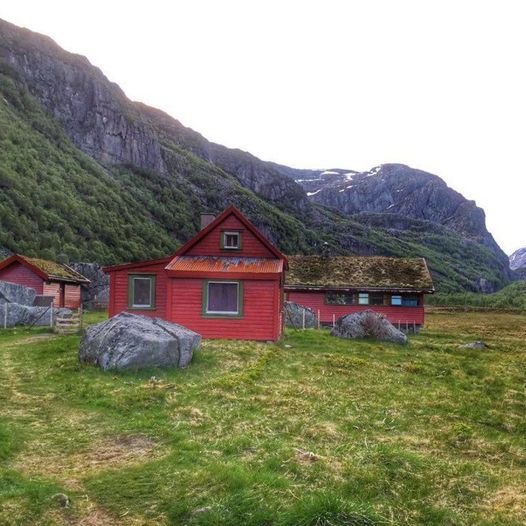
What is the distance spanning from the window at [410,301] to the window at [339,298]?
4.14 m

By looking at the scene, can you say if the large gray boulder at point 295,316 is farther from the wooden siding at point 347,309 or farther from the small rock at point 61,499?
the small rock at point 61,499

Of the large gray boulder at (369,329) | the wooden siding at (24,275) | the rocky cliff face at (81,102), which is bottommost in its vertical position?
the large gray boulder at (369,329)

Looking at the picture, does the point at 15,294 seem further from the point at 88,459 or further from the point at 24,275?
the point at 88,459

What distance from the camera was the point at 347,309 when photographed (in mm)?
44312

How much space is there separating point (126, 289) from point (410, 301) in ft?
81.3

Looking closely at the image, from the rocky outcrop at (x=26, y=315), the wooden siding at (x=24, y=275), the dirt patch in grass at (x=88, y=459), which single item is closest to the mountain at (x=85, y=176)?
the wooden siding at (x=24, y=275)

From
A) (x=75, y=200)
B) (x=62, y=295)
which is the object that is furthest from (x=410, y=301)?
(x=75, y=200)

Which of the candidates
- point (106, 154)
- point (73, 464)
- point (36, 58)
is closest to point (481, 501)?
point (73, 464)

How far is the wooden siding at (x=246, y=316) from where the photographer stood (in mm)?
26031

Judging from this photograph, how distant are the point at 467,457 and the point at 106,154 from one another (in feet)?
538

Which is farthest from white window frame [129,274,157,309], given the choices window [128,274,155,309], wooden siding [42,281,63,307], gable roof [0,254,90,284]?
wooden siding [42,281,63,307]

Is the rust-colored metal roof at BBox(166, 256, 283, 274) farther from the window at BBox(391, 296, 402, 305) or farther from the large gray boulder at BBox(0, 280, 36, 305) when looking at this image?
the window at BBox(391, 296, 402, 305)

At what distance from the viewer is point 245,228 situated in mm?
28250

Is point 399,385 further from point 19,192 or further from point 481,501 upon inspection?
point 19,192
